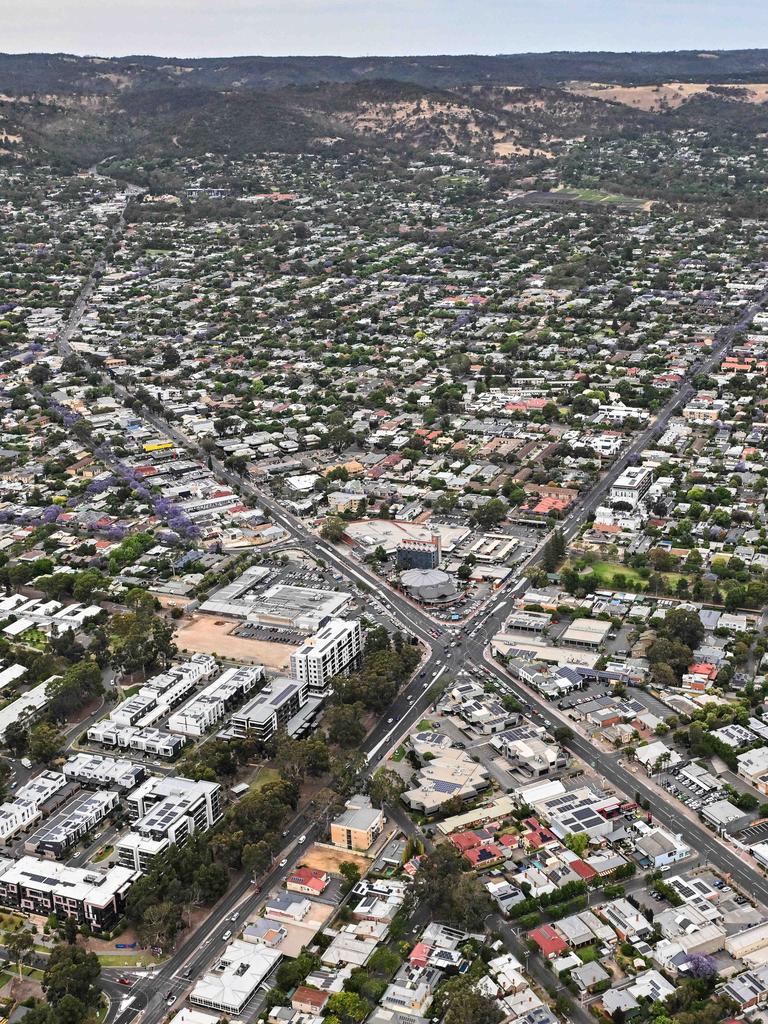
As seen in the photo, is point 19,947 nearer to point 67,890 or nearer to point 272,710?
point 67,890

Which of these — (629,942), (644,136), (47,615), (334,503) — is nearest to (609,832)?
(629,942)

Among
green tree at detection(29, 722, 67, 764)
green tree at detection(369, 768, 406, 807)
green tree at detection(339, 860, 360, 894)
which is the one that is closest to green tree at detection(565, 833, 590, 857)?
green tree at detection(369, 768, 406, 807)


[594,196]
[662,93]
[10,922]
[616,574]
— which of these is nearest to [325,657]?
[10,922]

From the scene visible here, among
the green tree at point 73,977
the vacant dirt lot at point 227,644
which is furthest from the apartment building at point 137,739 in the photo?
the green tree at point 73,977

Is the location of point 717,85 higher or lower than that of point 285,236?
higher

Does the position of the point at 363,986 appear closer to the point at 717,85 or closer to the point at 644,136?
the point at 644,136

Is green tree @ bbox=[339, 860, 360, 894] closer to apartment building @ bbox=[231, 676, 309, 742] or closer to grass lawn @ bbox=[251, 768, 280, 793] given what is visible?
grass lawn @ bbox=[251, 768, 280, 793]

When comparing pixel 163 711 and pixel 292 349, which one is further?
pixel 292 349
